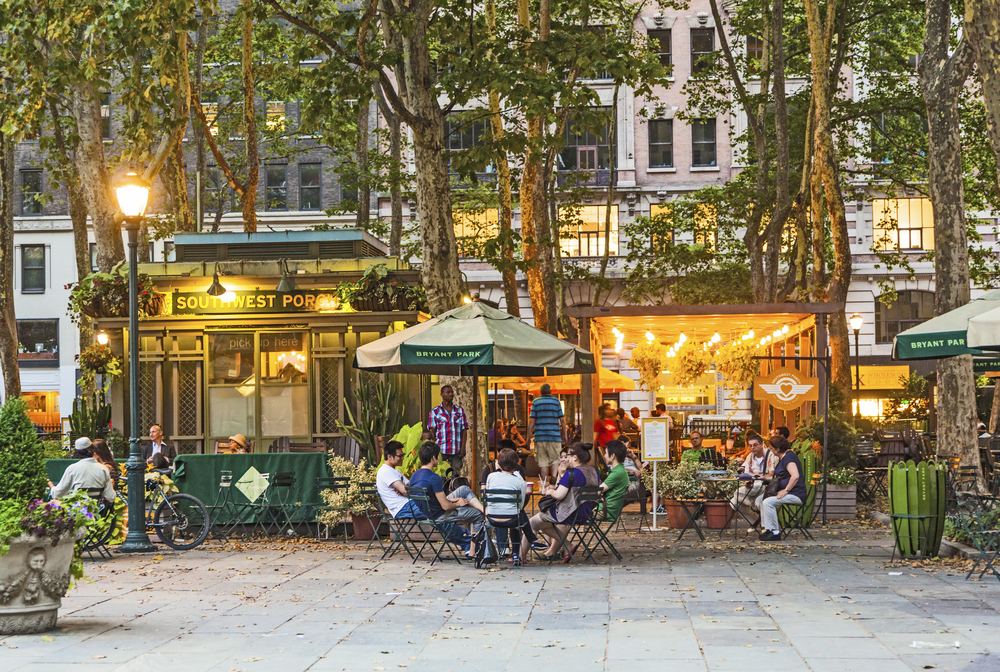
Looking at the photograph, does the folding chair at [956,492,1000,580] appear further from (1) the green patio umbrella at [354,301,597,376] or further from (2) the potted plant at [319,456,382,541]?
(2) the potted plant at [319,456,382,541]

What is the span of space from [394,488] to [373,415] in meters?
5.71

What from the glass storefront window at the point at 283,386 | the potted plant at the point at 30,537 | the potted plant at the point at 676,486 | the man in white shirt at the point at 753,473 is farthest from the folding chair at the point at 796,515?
the potted plant at the point at 30,537

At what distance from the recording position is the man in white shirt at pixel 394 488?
12219 mm

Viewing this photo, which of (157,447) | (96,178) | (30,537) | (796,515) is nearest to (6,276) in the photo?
(96,178)

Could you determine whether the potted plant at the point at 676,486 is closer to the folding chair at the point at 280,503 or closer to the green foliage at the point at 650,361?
the folding chair at the point at 280,503

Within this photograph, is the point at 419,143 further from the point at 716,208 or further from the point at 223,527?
the point at 716,208

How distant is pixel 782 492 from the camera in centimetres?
1379

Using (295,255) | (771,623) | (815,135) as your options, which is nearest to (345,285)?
(295,255)

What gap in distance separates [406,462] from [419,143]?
4.41 meters

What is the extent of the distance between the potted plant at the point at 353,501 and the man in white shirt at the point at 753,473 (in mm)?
4610

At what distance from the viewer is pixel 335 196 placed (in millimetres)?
45781

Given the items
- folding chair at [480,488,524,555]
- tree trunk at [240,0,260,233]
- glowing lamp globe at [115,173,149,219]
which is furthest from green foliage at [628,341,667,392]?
glowing lamp globe at [115,173,149,219]

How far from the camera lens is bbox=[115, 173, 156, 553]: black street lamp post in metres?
13.5

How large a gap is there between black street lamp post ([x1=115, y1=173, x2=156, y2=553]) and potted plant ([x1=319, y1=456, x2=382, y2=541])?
2.12 m
